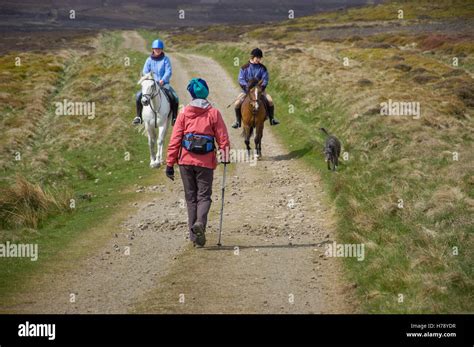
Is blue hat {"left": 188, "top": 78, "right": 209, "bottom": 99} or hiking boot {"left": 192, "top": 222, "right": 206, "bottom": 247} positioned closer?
hiking boot {"left": 192, "top": 222, "right": 206, "bottom": 247}

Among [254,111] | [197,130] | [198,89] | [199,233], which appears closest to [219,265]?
[199,233]

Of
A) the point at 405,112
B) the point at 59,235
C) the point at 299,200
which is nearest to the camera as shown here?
the point at 59,235

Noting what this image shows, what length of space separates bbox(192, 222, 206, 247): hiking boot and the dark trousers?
15cm

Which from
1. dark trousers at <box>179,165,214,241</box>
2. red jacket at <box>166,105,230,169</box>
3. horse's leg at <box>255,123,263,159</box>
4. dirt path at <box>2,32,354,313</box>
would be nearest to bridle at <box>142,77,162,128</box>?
dirt path at <box>2,32,354,313</box>

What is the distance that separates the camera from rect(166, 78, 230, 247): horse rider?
1027cm

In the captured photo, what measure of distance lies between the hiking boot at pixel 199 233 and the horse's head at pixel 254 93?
7694 mm

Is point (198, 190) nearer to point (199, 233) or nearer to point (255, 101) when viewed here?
point (199, 233)

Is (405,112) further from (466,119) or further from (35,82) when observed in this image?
(35,82)

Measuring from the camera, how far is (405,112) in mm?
22953

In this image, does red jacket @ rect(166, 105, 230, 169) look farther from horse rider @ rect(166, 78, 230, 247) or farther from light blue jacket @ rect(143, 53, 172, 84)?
light blue jacket @ rect(143, 53, 172, 84)

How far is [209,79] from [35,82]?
1369cm

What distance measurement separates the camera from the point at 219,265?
9.70 m

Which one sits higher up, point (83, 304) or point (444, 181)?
point (444, 181)

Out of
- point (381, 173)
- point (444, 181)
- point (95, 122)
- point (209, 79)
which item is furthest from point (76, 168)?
point (209, 79)
